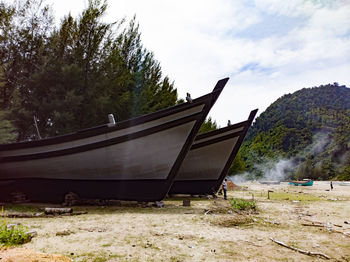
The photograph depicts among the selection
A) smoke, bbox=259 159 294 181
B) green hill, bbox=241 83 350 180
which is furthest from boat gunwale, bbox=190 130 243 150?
smoke, bbox=259 159 294 181

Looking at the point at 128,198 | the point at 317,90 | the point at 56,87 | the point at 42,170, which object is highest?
the point at 317,90

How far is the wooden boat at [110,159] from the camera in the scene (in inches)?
352

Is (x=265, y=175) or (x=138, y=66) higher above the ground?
(x=138, y=66)

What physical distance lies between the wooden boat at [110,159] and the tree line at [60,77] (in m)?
5.28

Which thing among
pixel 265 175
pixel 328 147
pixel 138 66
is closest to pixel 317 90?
pixel 328 147

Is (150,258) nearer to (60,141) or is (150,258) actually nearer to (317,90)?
(60,141)

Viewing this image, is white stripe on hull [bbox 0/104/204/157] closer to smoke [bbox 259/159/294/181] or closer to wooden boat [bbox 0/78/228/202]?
wooden boat [bbox 0/78/228/202]

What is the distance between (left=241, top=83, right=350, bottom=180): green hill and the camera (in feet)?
222

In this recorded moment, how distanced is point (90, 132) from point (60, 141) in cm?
131

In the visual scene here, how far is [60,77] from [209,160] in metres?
11.6

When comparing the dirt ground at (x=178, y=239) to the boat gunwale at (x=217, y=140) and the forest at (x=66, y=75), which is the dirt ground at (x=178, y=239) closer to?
the boat gunwale at (x=217, y=140)

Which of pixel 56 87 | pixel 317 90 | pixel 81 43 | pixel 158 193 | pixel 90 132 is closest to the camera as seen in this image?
pixel 90 132

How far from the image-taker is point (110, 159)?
9117mm

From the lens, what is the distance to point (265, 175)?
256 feet
